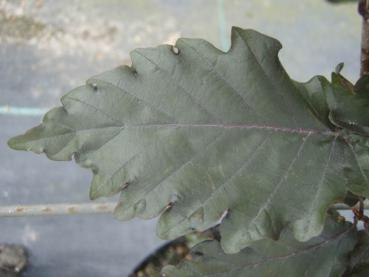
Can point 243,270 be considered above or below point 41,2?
below

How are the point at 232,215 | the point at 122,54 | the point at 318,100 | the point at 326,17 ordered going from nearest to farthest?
the point at 232,215
the point at 318,100
the point at 122,54
the point at 326,17

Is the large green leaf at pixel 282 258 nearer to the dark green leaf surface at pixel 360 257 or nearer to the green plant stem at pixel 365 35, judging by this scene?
the dark green leaf surface at pixel 360 257

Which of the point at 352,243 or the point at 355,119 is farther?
the point at 352,243

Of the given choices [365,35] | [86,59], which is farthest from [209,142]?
[86,59]

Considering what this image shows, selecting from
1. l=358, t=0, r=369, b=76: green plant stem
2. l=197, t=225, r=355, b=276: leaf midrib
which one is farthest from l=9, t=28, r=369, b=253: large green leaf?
l=197, t=225, r=355, b=276: leaf midrib

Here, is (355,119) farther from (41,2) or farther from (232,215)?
(41,2)

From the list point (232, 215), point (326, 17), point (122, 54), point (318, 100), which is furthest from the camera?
point (326, 17)

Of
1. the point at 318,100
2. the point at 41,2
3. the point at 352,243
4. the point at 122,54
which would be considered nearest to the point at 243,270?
the point at 352,243
